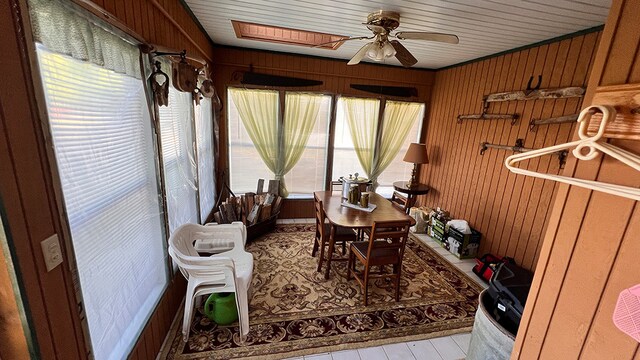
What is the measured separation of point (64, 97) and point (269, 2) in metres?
1.71

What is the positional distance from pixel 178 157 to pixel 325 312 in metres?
1.88

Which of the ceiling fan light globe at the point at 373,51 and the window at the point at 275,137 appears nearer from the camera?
the ceiling fan light globe at the point at 373,51

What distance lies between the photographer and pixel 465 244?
3.30 m

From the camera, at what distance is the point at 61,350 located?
96 cm

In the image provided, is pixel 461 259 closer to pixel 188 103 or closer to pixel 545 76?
pixel 545 76

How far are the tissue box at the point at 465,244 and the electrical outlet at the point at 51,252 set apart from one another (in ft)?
12.1

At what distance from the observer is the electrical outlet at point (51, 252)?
0.90 m

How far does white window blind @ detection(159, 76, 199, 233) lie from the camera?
6.42 feet

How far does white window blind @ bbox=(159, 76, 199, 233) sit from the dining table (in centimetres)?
138

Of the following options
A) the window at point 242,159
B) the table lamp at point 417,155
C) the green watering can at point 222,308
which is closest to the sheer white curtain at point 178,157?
the green watering can at point 222,308

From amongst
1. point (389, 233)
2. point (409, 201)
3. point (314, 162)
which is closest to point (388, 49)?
point (389, 233)

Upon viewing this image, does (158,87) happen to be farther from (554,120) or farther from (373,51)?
(554,120)

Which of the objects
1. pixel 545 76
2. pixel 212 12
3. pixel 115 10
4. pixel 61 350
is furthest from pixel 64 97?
pixel 545 76

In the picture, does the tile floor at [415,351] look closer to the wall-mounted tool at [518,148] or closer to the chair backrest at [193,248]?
the chair backrest at [193,248]
